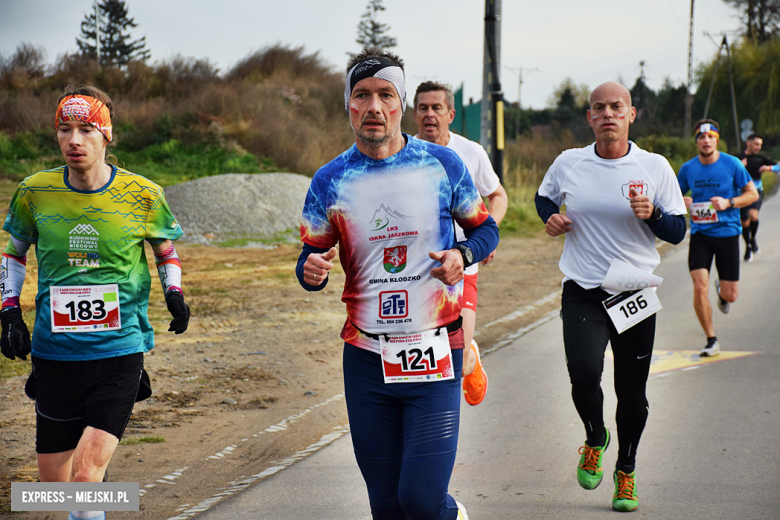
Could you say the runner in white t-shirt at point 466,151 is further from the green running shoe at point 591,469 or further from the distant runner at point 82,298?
the distant runner at point 82,298

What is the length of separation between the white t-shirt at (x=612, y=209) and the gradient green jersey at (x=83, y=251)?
2.44m

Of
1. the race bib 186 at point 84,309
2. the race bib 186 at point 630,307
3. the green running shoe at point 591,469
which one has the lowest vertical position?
the green running shoe at point 591,469

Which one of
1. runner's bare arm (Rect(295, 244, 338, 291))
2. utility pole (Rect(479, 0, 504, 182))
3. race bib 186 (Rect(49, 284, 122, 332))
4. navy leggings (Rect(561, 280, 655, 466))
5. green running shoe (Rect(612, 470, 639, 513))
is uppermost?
utility pole (Rect(479, 0, 504, 182))

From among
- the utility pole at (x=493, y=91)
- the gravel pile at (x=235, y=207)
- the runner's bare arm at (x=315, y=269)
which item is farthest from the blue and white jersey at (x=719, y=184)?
the gravel pile at (x=235, y=207)

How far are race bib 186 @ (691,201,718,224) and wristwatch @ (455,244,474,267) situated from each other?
5.64 m

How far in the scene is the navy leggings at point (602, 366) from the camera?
443 centimetres

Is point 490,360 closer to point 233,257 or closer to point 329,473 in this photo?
point 329,473

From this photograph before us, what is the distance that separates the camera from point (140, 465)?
5039 millimetres

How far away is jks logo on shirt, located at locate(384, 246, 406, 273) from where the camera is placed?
10.4 ft

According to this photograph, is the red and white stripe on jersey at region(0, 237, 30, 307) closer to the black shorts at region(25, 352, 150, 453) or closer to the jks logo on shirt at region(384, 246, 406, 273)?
the black shorts at region(25, 352, 150, 453)

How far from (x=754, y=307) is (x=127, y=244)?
9.13 metres

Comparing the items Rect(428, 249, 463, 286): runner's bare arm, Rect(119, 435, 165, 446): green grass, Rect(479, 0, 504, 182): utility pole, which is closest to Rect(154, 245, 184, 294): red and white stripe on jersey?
Rect(428, 249, 463, 286): runner's bare arm

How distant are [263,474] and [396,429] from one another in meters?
1.98

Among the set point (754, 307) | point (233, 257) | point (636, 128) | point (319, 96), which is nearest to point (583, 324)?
point (754, 307)
